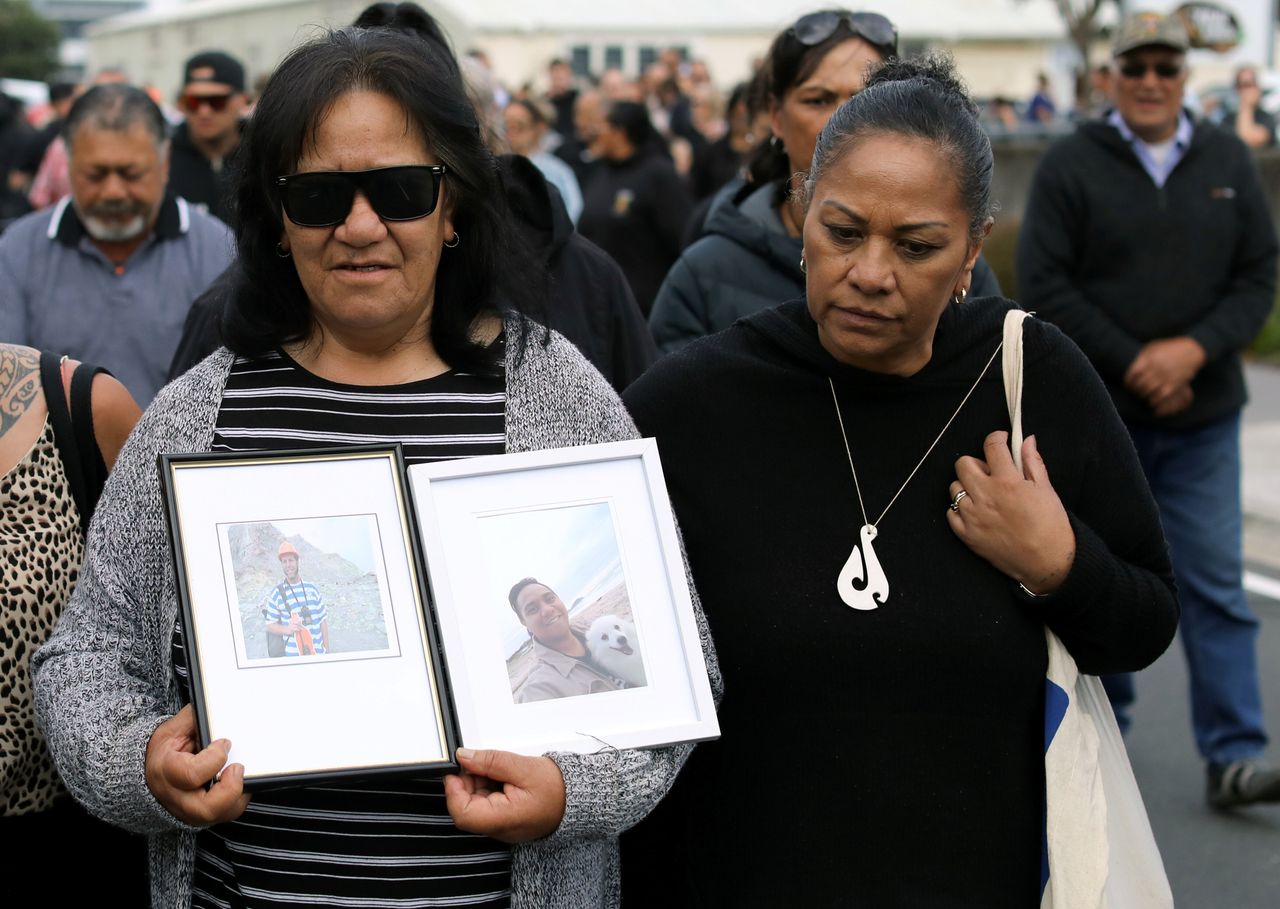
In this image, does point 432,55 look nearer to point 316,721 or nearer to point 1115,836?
point 316,721

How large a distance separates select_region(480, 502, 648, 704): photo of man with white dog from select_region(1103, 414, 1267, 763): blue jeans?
11.2 feet

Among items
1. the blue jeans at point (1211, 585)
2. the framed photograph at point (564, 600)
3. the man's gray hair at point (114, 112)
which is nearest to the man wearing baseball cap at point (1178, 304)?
the blue jeans at point (1211, 585)

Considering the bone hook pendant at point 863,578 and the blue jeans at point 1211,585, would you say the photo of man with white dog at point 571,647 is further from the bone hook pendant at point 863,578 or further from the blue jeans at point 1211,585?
the blue jeans at point 1211,585

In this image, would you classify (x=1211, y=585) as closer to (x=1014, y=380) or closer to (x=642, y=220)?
(x=1014, y=380)

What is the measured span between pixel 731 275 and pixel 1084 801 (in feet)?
6.23

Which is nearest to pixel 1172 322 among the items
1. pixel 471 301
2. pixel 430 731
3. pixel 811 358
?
pixel 811 358

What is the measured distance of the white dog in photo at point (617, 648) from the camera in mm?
2363

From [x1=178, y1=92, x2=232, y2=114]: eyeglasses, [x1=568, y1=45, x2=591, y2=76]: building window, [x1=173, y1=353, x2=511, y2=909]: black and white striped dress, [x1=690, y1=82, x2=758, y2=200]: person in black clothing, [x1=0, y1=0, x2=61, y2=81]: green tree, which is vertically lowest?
[x1=173, y1=353, x2=511, y2=909]: black and white striped dress

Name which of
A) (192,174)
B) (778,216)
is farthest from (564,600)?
(192,174)

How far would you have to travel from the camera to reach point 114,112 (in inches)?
199

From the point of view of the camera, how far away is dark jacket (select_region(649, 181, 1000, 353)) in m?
4.07

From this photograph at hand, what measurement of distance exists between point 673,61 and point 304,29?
2155cm

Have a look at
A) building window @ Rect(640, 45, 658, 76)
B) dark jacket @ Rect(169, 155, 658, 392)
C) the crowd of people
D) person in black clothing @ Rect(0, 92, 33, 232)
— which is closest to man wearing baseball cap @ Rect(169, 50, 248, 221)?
dark jacket @ Rect(169, 155, 658, 392)

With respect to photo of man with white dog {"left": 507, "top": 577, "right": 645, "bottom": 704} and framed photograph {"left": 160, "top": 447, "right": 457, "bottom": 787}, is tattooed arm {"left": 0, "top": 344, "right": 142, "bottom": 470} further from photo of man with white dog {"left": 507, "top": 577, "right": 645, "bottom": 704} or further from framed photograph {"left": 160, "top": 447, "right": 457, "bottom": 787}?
photo of man with white dog {"left": 507, "top": 577, "right": 645, "bottom": 704}
